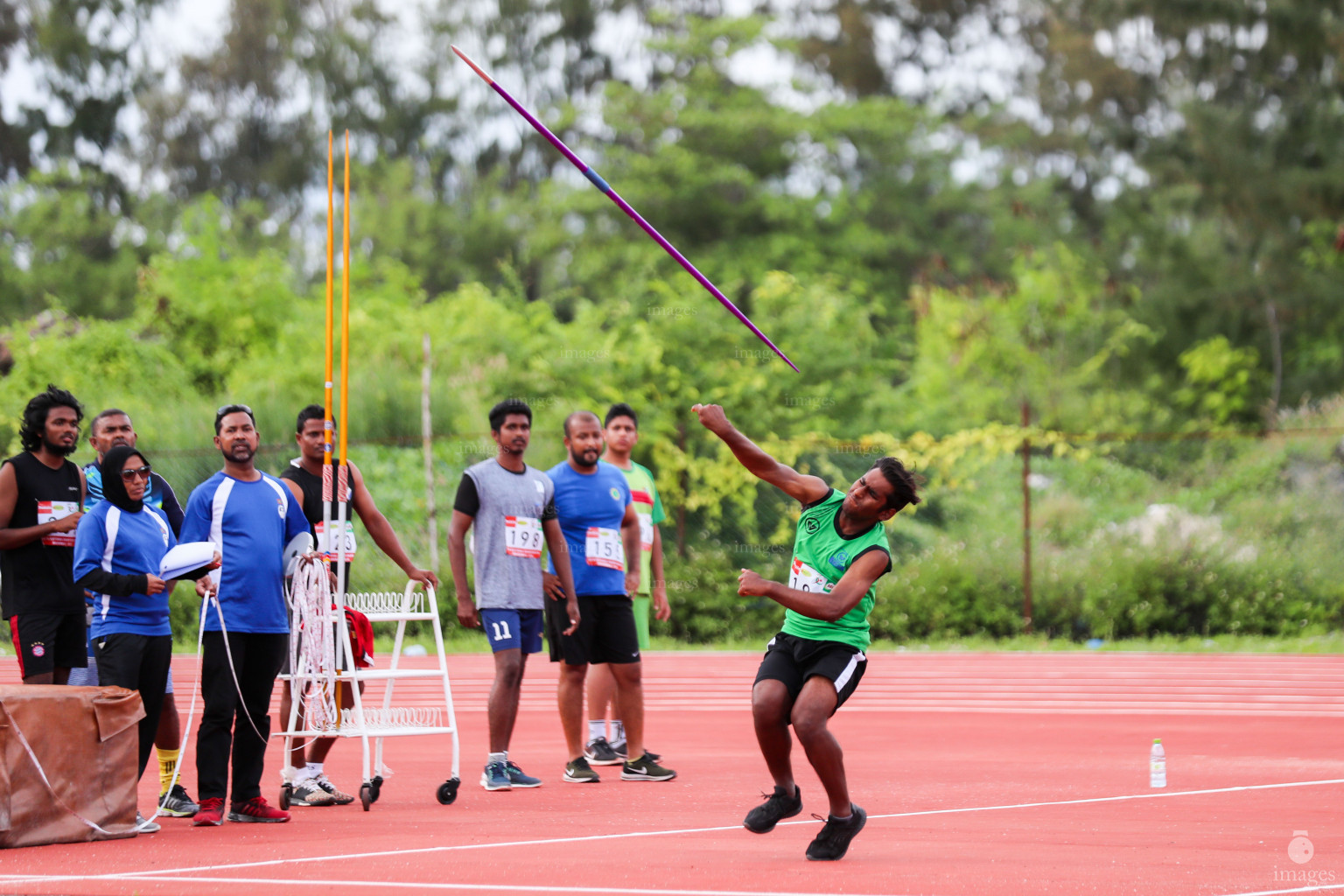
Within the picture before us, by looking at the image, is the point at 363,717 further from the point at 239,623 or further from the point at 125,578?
the point at 125,578

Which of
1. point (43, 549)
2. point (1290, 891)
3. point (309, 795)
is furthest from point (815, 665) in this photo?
point (43, 549)

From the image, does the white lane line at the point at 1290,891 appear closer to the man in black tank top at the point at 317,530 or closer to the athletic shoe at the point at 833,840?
the athletic shoe at the point at 833,840

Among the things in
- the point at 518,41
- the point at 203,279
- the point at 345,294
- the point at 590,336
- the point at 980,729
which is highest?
the point at 518,41

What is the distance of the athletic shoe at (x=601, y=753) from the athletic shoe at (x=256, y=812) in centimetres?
237

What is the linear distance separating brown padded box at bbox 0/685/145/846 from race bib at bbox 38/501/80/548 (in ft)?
3.07

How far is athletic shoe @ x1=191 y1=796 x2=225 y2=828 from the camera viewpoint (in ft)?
22.0

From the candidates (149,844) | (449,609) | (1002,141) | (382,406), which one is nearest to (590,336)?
(382,406)

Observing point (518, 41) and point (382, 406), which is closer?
point (382, 406)

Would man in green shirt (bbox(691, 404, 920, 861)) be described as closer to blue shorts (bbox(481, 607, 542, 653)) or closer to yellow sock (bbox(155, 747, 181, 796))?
blue shorts (bbox(481, 607, 542, 653))

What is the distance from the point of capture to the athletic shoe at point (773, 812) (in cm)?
603

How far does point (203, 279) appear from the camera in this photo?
30.9m

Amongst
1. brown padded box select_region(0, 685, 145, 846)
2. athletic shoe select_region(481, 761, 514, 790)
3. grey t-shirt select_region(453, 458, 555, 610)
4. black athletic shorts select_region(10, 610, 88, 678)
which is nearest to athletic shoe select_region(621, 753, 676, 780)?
athletic shoe select_region(481, 761, 514, 790)

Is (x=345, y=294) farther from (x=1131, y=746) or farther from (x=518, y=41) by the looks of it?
(x=518, y=41)

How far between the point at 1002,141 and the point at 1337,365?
13.5 meters
